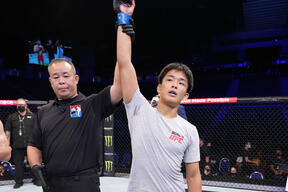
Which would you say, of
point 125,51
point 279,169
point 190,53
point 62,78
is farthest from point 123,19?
point 190,53

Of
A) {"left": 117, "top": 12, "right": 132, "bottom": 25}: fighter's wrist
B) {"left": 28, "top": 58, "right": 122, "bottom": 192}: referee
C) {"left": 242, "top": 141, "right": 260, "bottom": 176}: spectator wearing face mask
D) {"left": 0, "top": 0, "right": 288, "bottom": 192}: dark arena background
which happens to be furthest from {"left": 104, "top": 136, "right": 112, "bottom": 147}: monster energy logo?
{"left": 117, "top": 12, "right": 132, "bottom": 25}: fighter's wrist

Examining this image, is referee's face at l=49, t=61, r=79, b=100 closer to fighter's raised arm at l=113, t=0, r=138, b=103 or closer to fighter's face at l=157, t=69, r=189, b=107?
fighter's raised arm at l=113, t=0, r=138, b=103

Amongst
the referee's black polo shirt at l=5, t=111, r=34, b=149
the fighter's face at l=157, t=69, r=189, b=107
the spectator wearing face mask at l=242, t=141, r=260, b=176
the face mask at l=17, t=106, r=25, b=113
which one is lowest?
the spectator wearing face mask at l=242, t=141, r=260, b=176

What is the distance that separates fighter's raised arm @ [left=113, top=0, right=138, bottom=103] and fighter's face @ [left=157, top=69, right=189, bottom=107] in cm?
18

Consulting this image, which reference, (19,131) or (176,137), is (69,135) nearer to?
(176,137)

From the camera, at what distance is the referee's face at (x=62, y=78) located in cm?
177

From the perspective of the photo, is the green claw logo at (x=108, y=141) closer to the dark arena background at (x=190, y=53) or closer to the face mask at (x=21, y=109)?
the face mask at (x=21, y=109)

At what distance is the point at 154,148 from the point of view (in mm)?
1370

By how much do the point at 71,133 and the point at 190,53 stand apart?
1487 centimetres

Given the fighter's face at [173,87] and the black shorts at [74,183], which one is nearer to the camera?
the fighter's face at [173,87]

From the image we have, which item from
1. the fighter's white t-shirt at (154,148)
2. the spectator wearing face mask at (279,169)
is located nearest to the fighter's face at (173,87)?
the fighter's white t-shirt at (154,148)

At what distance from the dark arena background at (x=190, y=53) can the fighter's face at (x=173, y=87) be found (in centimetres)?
555

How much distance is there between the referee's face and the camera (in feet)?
5.80

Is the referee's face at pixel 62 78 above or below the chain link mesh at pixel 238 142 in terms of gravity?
above
